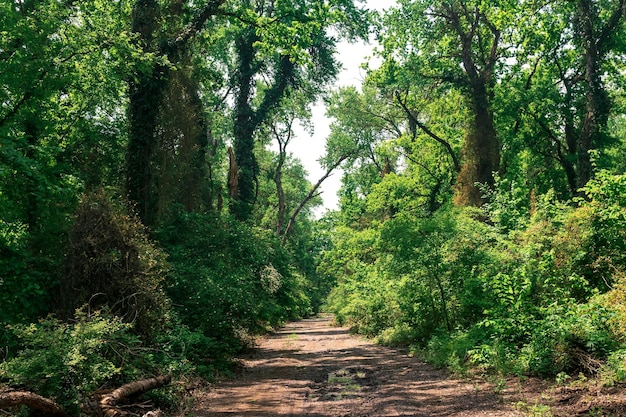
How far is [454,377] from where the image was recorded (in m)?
10.1

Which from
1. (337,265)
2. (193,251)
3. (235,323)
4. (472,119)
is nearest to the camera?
(235,323)

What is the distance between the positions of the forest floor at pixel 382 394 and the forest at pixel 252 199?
0.60 metres

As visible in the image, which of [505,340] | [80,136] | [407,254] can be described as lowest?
[505,340]

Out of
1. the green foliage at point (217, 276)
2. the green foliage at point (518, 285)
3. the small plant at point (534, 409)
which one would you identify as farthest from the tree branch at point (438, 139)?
the small plant at point (534, 409)

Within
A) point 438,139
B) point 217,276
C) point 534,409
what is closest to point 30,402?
point 534,409

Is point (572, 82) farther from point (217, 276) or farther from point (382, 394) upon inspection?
point (382, 394)

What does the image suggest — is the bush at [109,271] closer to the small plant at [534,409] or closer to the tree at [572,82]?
the small plant at [534,409]

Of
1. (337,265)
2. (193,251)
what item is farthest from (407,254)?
(337,265)

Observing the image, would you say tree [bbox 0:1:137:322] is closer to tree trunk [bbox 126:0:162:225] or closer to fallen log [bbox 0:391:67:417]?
tree trunk [bbox 126:0:162:225]

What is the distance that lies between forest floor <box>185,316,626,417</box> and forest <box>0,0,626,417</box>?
0.60 m

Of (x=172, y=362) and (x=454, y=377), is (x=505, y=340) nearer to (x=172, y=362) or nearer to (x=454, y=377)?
(x=454, y=377)

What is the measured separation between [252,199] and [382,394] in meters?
20.4

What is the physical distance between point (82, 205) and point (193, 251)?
217 inches

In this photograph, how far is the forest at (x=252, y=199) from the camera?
869cm
